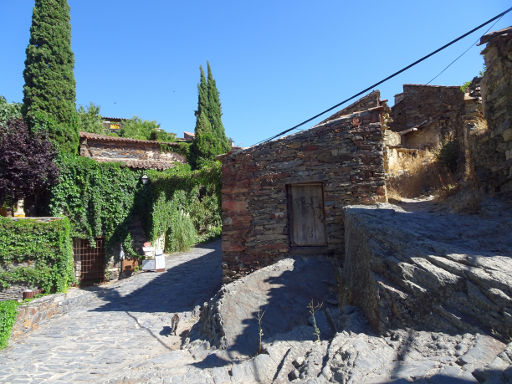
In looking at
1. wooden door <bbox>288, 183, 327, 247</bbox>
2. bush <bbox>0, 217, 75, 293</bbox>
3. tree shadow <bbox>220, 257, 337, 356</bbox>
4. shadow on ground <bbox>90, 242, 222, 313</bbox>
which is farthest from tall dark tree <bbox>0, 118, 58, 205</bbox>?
tree shadow <bbox>220, 257, 337, 356</bbox>

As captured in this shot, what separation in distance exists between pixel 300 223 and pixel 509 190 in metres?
3.72

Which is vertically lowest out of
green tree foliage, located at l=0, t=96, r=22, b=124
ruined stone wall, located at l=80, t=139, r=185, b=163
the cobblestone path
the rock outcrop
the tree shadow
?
the cobblestone path

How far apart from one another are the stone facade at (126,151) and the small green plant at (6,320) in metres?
9.12

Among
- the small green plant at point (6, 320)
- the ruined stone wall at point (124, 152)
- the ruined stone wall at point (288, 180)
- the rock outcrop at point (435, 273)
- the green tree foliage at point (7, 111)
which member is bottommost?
the small green plant at point (6, 320)

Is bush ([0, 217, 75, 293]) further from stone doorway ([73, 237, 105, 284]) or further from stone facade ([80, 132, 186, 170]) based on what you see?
stone facade ([80, 132, 186, 170])

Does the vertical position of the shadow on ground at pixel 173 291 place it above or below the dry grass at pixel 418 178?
below

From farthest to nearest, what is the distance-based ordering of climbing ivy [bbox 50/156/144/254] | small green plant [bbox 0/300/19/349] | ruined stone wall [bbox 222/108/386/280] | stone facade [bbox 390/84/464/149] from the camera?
climbing ivy [bbox 50/156/144/254], stone facade [bbox 390/84/464/149], small green plant [bbox 0/300/19/349], ruined stone wall [bbox 222/108/386/280]

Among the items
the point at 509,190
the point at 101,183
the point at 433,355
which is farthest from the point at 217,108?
the point at 433,355

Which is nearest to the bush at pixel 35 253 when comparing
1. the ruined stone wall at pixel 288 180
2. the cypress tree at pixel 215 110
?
the ruined stone wall at pixel 288 180

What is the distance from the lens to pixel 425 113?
13.6 meters

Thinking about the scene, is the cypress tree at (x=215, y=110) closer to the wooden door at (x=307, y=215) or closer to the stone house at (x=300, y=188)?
the stone house at (x=300, y=188)

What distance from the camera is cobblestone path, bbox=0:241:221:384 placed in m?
5.79

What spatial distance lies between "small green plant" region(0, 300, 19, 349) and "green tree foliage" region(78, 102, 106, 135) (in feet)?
62.5

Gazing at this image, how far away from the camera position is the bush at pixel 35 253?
35.7 ft
